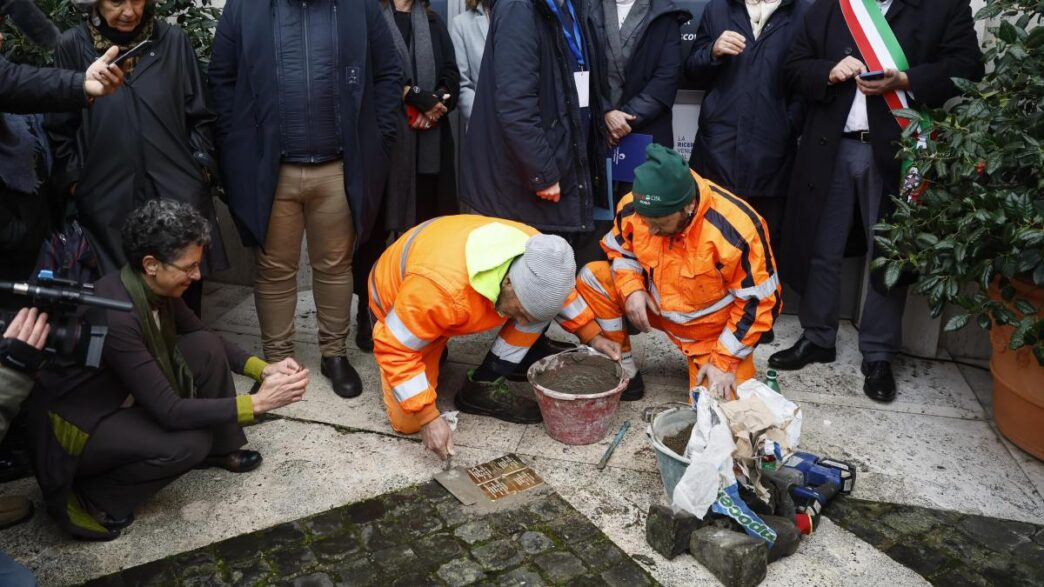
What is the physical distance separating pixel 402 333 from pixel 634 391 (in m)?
1.31

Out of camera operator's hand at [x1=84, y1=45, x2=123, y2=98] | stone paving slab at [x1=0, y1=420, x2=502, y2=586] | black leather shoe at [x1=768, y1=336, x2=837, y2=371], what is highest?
camera operator's hand at [x1=84, y1=45, x2=123, y2=98]

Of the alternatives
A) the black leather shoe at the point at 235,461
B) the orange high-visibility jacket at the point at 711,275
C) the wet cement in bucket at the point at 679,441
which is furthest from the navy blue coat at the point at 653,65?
the black leather shoe at the point at 235,461

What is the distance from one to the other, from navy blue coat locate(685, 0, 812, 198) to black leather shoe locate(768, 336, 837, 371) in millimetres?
795

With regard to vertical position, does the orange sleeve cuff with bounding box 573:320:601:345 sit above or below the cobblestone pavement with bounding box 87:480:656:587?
above

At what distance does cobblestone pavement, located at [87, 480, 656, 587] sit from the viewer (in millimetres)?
3066

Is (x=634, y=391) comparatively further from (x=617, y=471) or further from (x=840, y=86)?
(x=840, y=86)

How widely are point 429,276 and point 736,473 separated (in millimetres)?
1349

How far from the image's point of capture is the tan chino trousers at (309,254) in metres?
4.21

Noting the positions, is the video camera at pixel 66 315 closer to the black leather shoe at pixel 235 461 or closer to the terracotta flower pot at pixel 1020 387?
the black leather shoe at pixel 235 461

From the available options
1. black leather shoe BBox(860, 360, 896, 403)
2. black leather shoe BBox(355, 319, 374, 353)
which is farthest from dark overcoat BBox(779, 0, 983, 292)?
black leather shoe BBox(355, 319, 374, 353)

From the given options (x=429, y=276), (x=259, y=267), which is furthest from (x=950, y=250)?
(x=259, y=267)

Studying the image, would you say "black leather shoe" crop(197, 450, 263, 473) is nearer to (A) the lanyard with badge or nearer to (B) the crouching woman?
(B) the crouching woman

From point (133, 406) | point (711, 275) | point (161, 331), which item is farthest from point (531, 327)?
point (133, 406)

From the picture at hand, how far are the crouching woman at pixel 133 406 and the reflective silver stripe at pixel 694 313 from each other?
169 centimetres
